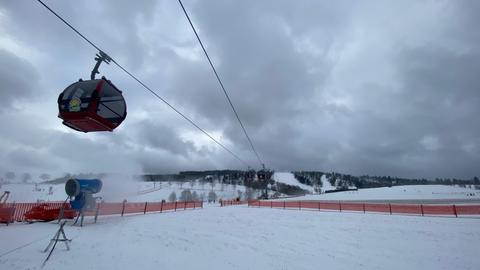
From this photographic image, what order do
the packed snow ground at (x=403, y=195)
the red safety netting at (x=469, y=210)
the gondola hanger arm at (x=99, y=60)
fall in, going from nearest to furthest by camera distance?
the gondola hanger arm at (x=99, y=60) → the red safety netting at (x=469, y=210) → the packed snow ground at (x=403, y=195)

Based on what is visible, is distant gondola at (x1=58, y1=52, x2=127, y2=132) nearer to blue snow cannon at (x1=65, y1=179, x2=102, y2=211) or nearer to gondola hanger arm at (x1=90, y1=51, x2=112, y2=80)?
gondola hanger arm at (x1=90, y1=51, x2=112, y2=80)

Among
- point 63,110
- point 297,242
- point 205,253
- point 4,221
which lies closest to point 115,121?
point 63,110

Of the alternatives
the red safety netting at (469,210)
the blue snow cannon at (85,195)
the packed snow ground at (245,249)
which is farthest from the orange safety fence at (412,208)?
the blue snow cannon at (85,195)

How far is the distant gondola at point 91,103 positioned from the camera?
29.3ft

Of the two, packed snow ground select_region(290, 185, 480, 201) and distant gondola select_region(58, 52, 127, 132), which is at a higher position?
distant gondola select_region(58, 52, 127, 132)

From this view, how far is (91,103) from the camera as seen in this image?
8.93m

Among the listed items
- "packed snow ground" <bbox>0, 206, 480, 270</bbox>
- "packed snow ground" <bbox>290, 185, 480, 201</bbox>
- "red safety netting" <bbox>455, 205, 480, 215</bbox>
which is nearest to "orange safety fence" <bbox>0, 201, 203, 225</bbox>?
"packed snow ground" <bbox>0, 206, 480, 270</bbox>

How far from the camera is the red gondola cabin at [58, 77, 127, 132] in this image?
895cm

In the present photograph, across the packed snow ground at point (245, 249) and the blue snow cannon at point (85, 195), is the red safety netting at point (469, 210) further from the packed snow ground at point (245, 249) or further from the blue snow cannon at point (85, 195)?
the blue snow cannon at point (85, 195)

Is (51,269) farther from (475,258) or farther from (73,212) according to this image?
(475,258)

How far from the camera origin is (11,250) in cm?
902

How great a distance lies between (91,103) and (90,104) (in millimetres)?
46

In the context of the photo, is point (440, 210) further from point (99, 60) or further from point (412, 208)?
point (99, 60)

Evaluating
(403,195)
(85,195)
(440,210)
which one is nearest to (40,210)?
(85,195)
